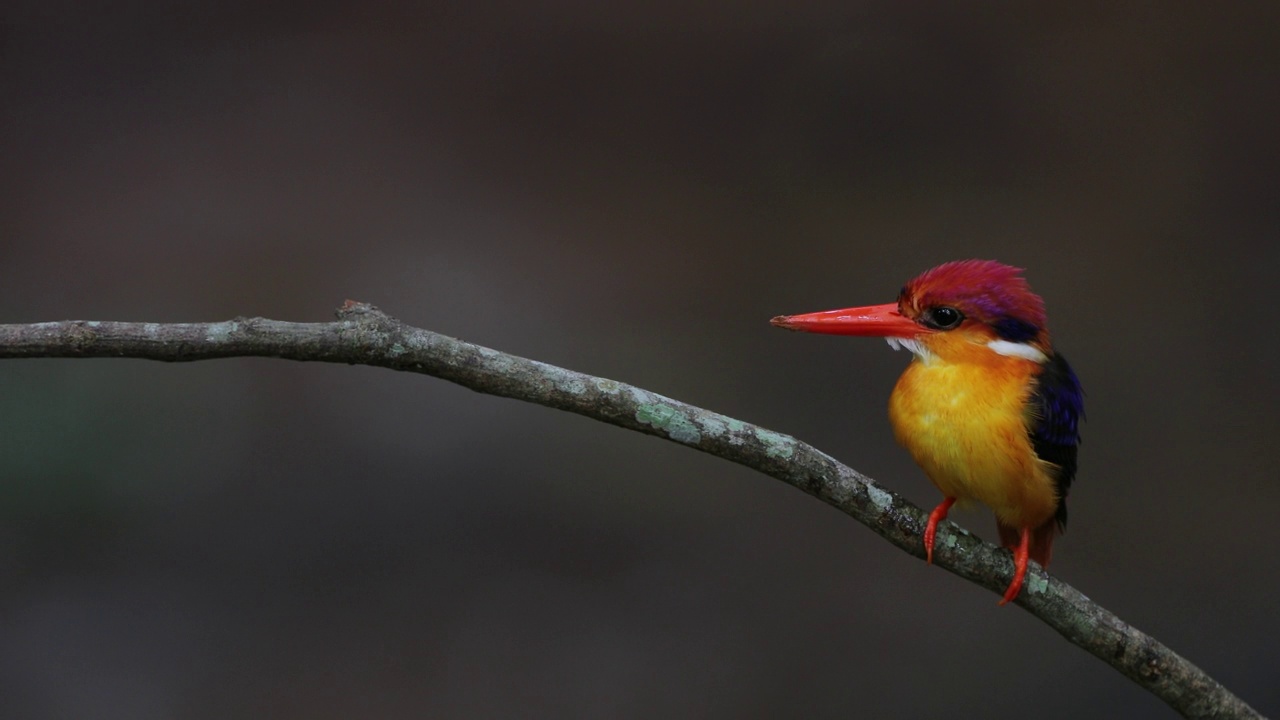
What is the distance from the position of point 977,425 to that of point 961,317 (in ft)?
0.38

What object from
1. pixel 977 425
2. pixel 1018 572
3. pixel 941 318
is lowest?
pixel 1018 572

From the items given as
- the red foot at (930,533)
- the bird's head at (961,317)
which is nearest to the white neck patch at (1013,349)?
the bird's head at (961,317)

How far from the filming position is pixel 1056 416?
111 centimetres

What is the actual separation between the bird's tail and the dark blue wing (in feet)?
0.29

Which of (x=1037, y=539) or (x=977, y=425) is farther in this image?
(x=1037, y=539)

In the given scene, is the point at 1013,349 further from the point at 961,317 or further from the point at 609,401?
the point at 609,401

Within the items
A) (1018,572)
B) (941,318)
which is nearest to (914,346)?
(941,318)

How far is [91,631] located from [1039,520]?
1.85 metres

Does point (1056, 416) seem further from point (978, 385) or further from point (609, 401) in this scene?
point (609, 401)

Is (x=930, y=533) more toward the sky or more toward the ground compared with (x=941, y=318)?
more toward the ground

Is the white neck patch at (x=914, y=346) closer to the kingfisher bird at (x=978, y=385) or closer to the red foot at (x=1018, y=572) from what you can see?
the kingfisher bird at (x=978, y=385)

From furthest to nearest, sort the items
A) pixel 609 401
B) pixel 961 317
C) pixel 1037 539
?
pixel 1037 539 → pixel 961 317 → pixel 609 401

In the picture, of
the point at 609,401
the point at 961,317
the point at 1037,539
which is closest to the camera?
the point at 609,401

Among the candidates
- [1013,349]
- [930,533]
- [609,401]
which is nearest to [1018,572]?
[930,533]
